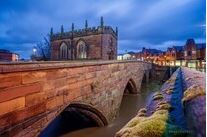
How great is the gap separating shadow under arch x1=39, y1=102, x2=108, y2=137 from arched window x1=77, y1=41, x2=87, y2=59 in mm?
23628

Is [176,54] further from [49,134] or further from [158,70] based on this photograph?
[49,134]

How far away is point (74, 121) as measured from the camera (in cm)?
1469

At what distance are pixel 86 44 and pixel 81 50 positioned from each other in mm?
1811

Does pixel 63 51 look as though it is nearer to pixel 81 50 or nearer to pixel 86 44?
pixel 81 50

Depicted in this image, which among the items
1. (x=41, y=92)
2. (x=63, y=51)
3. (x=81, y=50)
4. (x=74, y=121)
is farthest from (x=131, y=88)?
(x=41, y=92)

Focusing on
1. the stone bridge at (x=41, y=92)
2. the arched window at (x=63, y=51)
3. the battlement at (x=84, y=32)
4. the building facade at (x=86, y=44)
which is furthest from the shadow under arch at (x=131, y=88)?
the arched window at (x=63, y=51)

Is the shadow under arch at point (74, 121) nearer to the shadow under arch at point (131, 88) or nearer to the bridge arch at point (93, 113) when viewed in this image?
the bridge arch at point (93, 113)

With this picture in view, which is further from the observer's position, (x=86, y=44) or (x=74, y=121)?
(x=86, y=44)

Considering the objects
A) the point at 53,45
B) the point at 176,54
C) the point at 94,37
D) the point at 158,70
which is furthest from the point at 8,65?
the point at 176,54

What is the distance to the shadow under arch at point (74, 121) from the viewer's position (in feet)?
40.4

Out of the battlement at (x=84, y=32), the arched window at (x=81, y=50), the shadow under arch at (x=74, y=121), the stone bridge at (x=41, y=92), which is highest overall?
the battlement at (x=84, y=32)

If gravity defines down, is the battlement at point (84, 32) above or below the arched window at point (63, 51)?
above

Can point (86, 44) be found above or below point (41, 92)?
above

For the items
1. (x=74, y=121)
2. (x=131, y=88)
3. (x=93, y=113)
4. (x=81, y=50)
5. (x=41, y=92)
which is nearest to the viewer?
(x=41, y=92)
